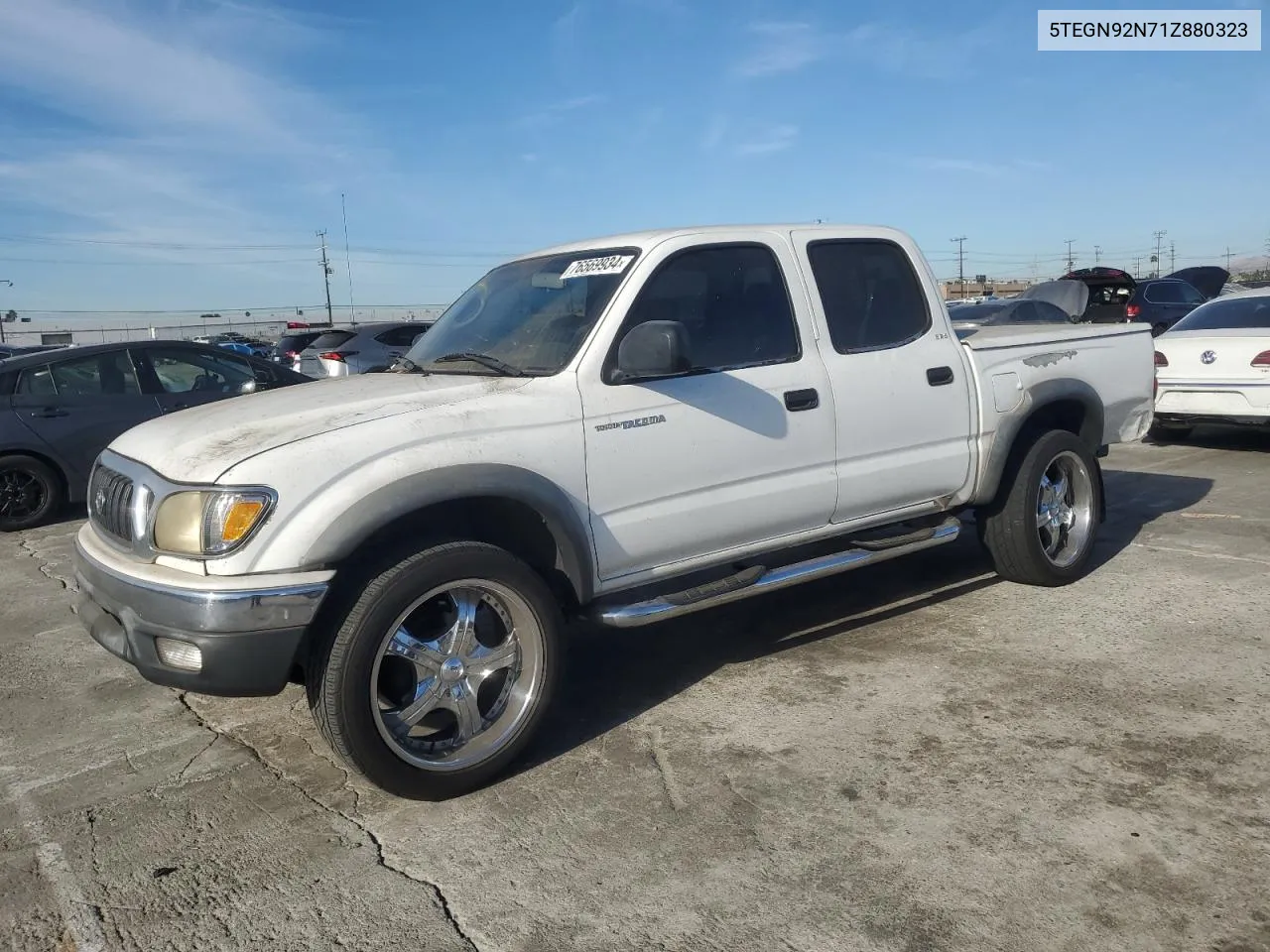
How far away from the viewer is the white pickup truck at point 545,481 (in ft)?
10.8

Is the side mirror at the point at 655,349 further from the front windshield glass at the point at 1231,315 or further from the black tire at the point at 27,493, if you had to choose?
the front windshield glass at the point at 1231,315

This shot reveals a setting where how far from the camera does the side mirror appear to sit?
3.81 metres

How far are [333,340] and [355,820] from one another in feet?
45.0

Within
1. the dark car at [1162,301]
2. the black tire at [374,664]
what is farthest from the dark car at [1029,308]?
the black tire at [374,664]

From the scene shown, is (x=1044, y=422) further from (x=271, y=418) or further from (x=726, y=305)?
(x=271, y=418)

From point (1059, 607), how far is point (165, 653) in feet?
13.7

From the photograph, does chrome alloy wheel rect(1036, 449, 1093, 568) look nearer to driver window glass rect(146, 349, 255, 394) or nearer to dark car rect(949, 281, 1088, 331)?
dark car rect(949, 281, 1088, 331)

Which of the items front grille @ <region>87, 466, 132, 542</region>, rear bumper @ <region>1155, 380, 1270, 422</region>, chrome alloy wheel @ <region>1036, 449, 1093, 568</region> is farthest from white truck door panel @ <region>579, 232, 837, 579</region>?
rear bumper @ <region>1155, 380, 1270, 422</region>

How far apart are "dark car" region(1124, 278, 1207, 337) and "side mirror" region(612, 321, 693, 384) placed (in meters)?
16.0

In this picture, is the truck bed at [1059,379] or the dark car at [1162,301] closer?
the truck bed at [1059,379]

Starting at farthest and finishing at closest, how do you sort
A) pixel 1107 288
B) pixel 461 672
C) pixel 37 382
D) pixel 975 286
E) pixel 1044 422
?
1. pixel 975 286
2. pixel 1107 288
3. pixel 37 382
4. pixel 1044 422
5. pixel 461 672

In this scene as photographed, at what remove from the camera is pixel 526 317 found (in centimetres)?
443

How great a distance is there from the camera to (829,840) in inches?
125

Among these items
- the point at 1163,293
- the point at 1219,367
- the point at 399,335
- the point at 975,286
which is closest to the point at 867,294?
the point at 1219,367
